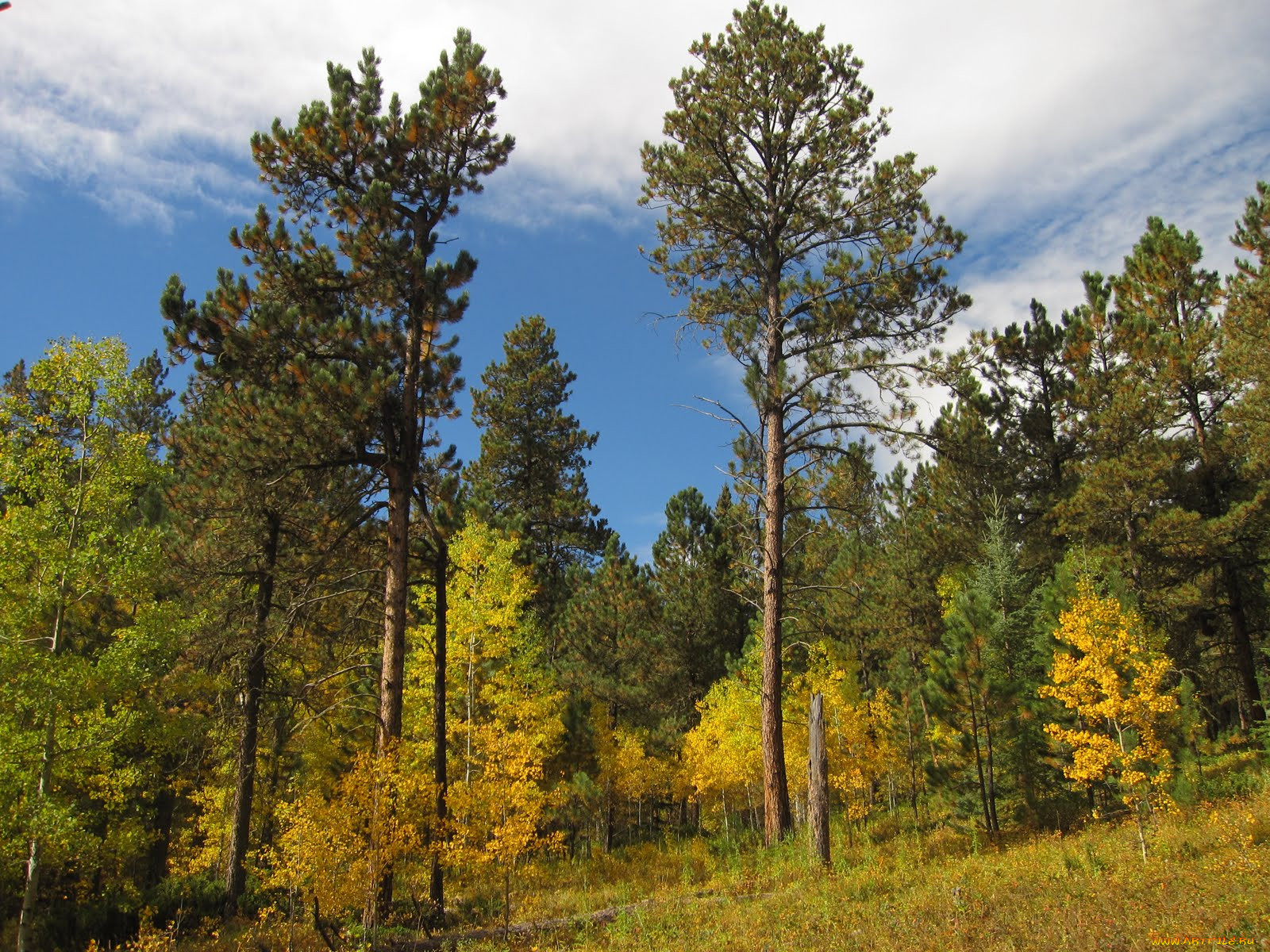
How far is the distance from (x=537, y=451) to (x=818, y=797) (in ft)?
82.4

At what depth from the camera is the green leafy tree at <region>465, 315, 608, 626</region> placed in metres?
32.7

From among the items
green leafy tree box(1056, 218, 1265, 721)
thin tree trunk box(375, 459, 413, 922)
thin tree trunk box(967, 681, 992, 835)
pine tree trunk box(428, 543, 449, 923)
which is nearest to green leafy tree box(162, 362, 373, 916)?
thin tree trunk box(375, 459, 413, 922)

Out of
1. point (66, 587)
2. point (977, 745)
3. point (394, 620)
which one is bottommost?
point (977, 745)

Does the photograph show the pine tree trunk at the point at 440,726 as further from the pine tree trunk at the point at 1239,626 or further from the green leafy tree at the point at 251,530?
the pine tree trunk at the point at 1239,626

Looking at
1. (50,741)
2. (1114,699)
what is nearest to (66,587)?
(50,741)

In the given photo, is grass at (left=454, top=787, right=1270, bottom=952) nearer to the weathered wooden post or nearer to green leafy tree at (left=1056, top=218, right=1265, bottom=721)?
the weathered wooden post

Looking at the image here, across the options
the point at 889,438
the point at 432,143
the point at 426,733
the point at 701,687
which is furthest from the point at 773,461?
the point at 701,687

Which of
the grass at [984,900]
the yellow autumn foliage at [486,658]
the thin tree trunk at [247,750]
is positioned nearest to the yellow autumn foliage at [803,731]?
the yellow autumn foliage at [486,658]

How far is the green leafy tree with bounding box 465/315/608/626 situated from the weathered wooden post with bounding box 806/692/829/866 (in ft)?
69.4

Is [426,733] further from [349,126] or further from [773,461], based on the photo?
[349,126]

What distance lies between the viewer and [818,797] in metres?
10.4

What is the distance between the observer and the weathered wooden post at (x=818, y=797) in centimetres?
1016

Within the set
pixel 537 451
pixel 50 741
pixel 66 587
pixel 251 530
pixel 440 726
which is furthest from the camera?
pixel 537 451

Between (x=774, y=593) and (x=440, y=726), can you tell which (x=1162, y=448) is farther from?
(x=440, y=726)
